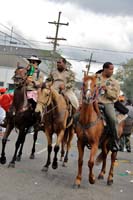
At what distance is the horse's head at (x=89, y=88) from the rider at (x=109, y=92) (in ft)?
1.81

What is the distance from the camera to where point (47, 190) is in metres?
7.98

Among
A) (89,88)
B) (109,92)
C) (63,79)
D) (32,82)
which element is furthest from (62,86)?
(89,88)

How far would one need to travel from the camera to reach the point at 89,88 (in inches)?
307

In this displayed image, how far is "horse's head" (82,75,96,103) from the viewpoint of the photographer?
780cm

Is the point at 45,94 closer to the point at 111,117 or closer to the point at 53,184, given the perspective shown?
the point at 111,117

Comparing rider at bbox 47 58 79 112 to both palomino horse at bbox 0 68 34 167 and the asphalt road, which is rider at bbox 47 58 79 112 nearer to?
→ palomino horse at bbox 0 68 34 167

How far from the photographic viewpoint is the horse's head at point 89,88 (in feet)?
25.6

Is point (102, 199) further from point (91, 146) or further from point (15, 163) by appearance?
point (15, 163)

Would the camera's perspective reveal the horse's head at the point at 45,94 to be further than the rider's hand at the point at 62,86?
No

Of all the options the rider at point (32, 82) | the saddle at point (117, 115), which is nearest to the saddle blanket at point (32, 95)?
the rider at point (32, 82)

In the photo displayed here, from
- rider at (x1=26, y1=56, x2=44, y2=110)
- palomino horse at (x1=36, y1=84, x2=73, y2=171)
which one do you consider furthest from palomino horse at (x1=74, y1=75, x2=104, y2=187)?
rider at (x1=26, y1=56, x2=44, y2=110)

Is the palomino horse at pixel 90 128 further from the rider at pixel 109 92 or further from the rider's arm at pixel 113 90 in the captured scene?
the rider's arm at pixel 113 90

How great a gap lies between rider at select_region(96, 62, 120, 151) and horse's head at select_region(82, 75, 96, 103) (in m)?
0.55

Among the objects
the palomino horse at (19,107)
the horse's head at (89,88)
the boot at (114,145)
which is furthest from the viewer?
the palomino horse at (19,107)
